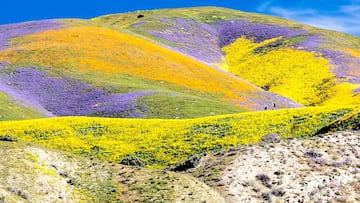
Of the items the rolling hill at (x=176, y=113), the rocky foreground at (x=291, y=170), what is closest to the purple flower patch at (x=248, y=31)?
the rolling hill at (x=176, y=113)

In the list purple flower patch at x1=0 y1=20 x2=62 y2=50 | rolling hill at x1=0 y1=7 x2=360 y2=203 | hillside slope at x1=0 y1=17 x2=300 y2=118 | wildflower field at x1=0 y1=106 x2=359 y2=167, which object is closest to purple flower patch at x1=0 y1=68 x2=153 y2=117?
hillside slope at x1=0 y1=17 x2=300 y2=118

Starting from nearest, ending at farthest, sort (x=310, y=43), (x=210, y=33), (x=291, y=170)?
(x=291, y=170) → (x=310, y=43) → (x=210, y=33)

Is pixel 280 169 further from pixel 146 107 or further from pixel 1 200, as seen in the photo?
pixel 146 107

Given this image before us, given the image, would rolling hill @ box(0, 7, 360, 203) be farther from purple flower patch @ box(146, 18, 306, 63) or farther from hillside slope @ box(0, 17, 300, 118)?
purple flower patch @ box(146, 18, 306, 63)

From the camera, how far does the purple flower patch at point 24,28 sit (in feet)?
297

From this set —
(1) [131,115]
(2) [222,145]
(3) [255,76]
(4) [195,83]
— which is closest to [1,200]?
(2) [222,145]

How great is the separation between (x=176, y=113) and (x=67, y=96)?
14373 mm

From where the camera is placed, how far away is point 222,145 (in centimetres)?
3759

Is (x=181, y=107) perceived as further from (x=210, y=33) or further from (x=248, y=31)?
(x=248, y=31)

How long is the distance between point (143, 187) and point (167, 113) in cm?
3423

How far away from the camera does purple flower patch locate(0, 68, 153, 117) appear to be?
189 feet

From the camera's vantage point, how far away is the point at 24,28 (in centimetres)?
9638

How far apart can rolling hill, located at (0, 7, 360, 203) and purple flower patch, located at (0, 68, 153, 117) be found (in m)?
0.22

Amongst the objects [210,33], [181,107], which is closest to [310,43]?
[210,33]
